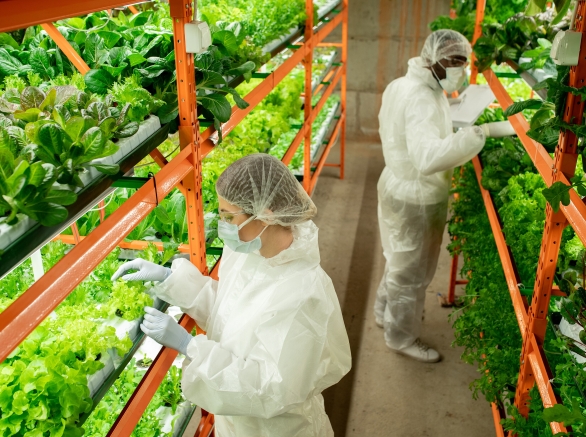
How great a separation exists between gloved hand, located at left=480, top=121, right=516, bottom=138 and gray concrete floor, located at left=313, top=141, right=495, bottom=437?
1.65 meters

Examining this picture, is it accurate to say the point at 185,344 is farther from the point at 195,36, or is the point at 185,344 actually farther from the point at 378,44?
the point at 378,44

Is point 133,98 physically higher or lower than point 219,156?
higher

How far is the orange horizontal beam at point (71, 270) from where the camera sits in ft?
4.29

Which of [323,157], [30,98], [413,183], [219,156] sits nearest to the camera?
[30,98]

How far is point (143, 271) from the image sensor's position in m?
2.38

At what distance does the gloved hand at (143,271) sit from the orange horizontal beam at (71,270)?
466 millimetres

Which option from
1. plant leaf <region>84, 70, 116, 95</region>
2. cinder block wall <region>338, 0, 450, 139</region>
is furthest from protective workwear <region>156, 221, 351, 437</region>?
cinder block wall <region>338, 0, 450, 139</region>

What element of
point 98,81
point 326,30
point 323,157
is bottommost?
point 323,157

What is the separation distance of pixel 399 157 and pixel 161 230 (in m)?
1.99

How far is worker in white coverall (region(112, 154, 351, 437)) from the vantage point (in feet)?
7.09

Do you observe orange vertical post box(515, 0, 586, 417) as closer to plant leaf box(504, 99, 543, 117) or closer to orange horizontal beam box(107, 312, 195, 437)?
plant leaf box(504, 99, 543, 117)

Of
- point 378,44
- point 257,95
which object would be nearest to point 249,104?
point 257,95

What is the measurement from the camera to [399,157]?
167 inches

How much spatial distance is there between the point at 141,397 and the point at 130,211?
27.5 inches
